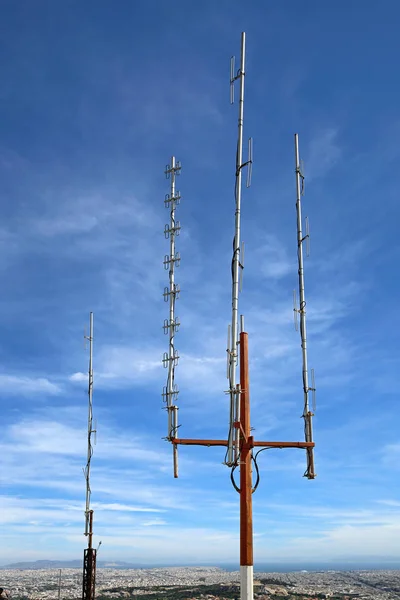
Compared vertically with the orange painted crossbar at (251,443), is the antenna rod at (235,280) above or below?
above

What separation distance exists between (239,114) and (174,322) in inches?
230

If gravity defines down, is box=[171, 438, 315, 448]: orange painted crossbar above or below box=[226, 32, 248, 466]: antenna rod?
below

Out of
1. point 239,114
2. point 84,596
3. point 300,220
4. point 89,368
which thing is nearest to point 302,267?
point 300,220

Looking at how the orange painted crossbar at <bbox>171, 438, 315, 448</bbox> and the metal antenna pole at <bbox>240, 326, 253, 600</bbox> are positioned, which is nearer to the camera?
the metal antenna pole at <bbox>240, 326, 253, 600</bbox>

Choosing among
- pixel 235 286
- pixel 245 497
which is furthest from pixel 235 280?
pixel 245 497

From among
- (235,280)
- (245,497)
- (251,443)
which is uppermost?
(235,280)

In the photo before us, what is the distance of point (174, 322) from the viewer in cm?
1730

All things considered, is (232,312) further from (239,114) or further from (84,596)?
(84,596)

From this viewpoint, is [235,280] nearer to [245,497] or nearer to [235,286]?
[235,286]

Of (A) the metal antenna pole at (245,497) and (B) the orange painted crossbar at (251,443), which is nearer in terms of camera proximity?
(A) the metal antenna pole at (245,497)

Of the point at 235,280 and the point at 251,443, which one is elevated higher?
the point at 235,280

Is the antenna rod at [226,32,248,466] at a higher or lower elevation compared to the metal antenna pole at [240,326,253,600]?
higher

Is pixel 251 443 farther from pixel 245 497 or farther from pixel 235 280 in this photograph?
pixel 235 280

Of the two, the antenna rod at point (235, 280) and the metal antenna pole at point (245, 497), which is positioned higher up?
the antenna rod at point (235, 280)
